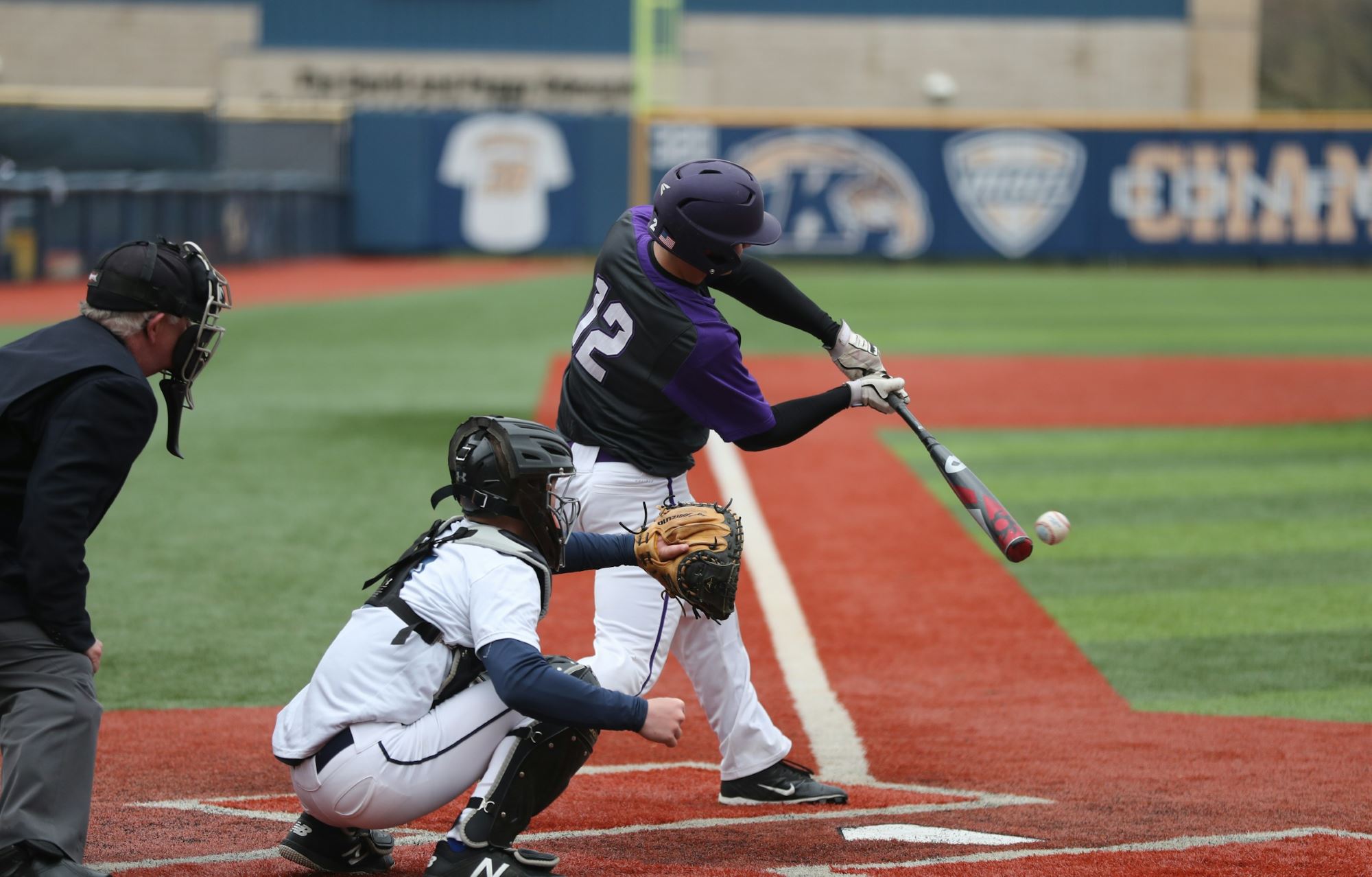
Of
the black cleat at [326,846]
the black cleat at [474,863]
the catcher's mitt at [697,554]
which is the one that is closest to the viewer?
the black cleat at [474,863]

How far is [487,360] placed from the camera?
Result: 52.6 ft

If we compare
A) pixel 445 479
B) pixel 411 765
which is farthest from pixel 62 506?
pixel 445 479

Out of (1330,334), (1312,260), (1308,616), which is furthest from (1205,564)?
(1312,260)

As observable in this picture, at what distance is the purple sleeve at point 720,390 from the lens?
448 centimetres

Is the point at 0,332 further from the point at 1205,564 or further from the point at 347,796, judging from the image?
the point at 347,796

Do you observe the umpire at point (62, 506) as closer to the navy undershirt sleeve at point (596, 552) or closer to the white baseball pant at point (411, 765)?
the white baseball pant at point (411, 765)

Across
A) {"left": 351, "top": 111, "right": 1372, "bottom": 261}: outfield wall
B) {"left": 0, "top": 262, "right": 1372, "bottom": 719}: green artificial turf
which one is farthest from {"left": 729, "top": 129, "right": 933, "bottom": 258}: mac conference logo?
{"left": 0, "top": 262, "right": 1372, "bottom": 719}: green artificial turf

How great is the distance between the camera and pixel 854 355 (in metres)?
4.93

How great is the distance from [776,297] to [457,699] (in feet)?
5.78

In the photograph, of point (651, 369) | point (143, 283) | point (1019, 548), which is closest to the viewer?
point (143, 283)

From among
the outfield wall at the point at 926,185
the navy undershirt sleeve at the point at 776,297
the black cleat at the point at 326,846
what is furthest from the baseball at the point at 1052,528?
the outfield wall at the point at 926,185

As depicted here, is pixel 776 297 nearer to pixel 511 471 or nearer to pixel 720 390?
pixel 720 390

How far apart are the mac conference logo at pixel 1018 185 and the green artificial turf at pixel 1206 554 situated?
16755mm

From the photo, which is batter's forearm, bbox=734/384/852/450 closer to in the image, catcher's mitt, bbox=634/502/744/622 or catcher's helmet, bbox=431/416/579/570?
catcher's mitt, bbox=634/502/744/622
